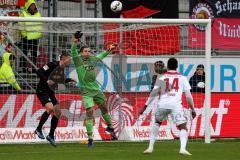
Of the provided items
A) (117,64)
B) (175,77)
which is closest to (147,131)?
(117,64)

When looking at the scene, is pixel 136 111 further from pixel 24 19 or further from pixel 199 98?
pixel 24 19

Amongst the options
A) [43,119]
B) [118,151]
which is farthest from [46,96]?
[118,151]

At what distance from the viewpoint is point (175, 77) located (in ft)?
51.3

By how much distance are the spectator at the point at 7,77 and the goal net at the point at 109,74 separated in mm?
107

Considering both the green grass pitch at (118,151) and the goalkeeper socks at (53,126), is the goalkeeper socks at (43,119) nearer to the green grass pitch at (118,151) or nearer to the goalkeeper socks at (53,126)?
the goalkeeper socks at (53,126)

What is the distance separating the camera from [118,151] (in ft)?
55.3

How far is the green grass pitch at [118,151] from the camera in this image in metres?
15.1

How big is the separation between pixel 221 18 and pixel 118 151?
8.00 metres

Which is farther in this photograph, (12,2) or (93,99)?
(12,2)

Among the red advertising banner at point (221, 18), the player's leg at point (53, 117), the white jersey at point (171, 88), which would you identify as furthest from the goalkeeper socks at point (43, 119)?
the red advertising banner at point (221, 18)

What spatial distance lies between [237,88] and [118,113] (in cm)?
465

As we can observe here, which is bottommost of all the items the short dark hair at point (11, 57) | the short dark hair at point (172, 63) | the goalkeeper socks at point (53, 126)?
the goalkeeper socks at point (53, 126)

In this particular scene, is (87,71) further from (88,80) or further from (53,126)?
(53,126)

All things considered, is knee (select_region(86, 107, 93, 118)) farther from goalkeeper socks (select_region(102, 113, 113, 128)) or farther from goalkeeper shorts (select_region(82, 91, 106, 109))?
goalkeeper socks (select_region(102, 113, 113, 128))
